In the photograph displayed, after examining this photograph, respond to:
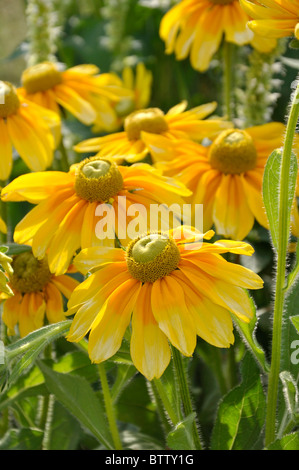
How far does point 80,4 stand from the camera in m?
2.43

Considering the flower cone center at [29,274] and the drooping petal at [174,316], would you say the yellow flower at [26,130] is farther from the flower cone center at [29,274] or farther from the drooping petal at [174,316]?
the drooping petal at [174,316]

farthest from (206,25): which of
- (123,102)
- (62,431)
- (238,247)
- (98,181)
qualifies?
(62,431)

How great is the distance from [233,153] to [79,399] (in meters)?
0.39

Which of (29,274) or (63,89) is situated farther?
(63,89)

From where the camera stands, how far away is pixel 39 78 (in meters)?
1.24

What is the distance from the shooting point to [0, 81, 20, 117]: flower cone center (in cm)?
108

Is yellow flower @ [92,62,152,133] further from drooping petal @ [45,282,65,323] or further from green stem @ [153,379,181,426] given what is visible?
green stem @ [153,379,181,426]

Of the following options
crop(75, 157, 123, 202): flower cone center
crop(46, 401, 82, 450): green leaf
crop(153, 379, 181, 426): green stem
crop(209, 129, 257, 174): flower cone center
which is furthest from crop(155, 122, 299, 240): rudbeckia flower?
crop(46, 401, 82, 450): green leaf

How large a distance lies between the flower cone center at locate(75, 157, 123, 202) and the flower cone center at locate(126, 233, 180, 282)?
0.13 m

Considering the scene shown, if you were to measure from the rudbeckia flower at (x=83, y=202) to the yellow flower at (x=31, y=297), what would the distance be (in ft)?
0.15

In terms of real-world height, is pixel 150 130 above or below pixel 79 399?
above

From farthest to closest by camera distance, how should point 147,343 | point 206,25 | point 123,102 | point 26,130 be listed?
point 123,102 < point 206,25 < point 26,130 < point 147,343

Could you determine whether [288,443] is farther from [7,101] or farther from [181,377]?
[7,101]
